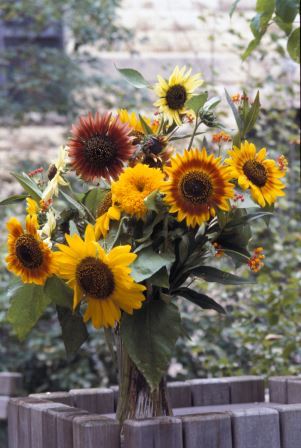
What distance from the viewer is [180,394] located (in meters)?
1.68

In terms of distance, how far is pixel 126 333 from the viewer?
1.18 meters

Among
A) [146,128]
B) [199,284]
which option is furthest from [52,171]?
[199,284]

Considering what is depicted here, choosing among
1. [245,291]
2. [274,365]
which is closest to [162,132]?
[274,365]

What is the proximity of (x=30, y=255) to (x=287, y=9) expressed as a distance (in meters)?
0.78

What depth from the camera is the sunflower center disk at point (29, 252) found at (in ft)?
3.84

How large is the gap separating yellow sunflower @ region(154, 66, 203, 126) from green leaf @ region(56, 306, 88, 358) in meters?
0.32

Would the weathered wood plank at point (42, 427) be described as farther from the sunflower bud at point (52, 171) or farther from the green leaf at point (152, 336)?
the sunflower bud at point (52, 171)

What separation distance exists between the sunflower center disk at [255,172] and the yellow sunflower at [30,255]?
0.97 feet

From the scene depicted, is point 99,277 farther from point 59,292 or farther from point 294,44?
point 294,44

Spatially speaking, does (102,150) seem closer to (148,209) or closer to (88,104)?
(148,209)

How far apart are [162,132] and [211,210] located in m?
0.21

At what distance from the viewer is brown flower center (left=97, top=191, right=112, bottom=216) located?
4.05ft

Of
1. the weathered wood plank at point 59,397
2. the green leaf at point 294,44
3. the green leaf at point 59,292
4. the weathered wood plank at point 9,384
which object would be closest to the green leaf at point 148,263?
the green leaf at point 59,292

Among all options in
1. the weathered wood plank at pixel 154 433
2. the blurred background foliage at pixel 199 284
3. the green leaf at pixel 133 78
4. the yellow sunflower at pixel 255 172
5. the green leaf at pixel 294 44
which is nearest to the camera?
the weathered wood plank at pixel 154 433
